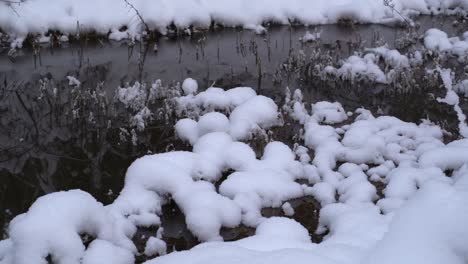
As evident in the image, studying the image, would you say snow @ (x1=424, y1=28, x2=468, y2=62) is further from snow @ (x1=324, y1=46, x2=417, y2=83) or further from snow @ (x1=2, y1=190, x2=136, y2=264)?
snow @ (x1=2, y1=190, x2=136, y2=264)

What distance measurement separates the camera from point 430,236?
7.46ft

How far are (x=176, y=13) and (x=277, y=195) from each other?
239 inches

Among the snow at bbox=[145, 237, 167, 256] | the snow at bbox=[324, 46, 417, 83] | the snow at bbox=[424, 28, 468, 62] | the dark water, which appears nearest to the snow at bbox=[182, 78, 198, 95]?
the dark water

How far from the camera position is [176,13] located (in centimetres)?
932

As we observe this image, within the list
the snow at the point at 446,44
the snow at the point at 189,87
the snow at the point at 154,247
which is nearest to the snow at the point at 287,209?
the snow at the point at 154,247

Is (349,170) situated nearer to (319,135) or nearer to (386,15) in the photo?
(319,135)

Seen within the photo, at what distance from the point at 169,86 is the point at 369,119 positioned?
9.65ft

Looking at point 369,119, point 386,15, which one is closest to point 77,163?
point 369,119

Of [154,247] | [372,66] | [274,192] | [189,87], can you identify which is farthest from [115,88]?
[372,66]

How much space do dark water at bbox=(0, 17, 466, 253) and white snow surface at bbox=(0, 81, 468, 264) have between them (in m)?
0.35

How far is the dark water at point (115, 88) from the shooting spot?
486 cm

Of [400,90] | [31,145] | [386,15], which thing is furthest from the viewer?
[386,15]

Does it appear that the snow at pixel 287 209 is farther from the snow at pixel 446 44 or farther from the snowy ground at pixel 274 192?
the snow at pixel 446 44

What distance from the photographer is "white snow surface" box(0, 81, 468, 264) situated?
2467 mm
